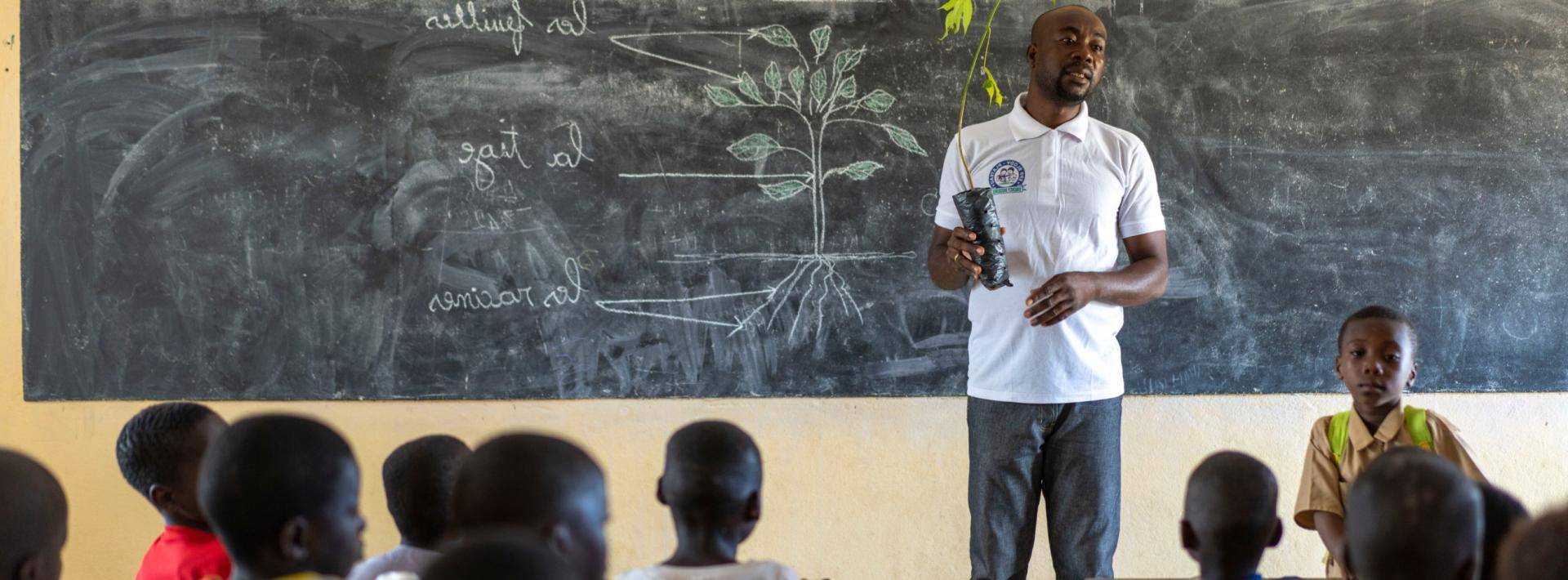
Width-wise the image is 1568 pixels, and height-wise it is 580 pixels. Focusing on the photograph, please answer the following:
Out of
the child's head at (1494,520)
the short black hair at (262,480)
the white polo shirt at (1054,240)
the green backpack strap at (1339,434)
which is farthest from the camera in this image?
the white polo shirt at (1054,240)

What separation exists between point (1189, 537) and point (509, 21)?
7.64 ft

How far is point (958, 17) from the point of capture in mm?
3205

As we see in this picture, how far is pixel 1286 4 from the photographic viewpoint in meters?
3.29

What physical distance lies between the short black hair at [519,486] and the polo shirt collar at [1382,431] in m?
1.59

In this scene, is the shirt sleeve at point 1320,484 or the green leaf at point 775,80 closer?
the shirt sleeve at point 1320,484

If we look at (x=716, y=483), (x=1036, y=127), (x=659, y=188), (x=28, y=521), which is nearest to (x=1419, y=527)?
(x=716, y=483)

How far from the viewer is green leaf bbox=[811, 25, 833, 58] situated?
3232 mm

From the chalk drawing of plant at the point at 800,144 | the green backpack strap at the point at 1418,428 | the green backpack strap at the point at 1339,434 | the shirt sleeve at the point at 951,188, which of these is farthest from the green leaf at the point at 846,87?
the green backpack strap at the point at 1418,428

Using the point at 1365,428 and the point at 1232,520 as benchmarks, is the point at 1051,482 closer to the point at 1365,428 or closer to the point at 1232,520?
the point at 1365,428

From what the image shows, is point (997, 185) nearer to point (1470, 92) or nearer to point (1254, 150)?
point (1254, 150)

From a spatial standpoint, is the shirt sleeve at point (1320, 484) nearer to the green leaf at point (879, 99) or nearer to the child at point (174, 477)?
the green leaf at point (879, 99)

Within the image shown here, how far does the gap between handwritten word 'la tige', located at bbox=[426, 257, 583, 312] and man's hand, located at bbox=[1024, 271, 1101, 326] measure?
1.35 metres

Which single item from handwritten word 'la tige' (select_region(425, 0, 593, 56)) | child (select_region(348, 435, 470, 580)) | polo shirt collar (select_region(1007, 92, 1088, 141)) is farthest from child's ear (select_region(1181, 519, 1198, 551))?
handwritten word 'la tige' (select_region(425, 0, 593, 56))

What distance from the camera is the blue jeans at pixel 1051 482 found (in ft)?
8.23
